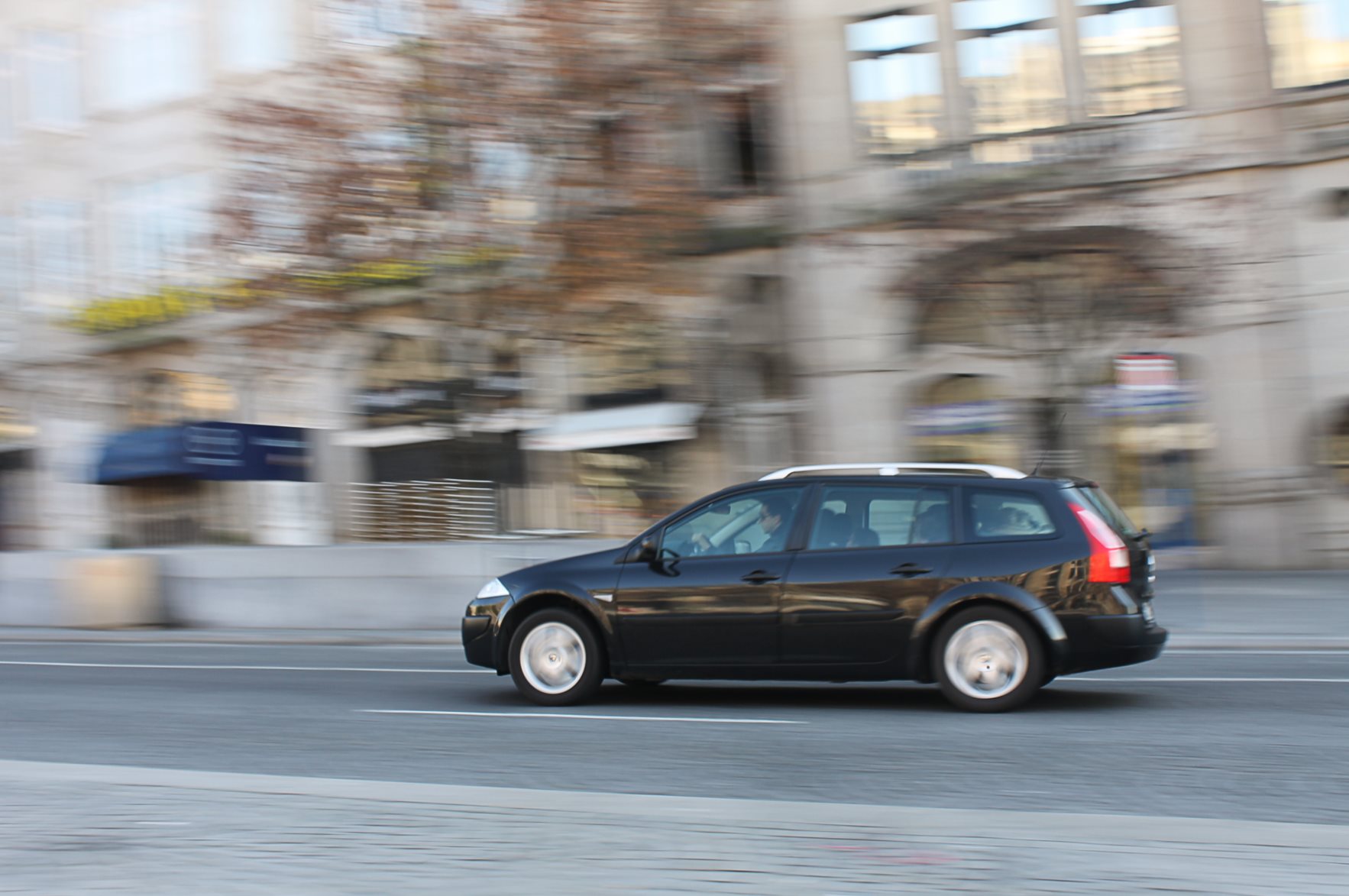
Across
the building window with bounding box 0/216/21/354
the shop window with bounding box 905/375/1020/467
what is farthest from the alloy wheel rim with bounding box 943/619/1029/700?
the building window with bounding box 0/216/21/354

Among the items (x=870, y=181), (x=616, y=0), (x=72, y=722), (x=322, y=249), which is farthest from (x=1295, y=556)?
(x=72, y=722)

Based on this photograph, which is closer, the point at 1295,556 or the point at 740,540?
the point at 740,540

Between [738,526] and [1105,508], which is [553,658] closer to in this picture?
[738,526]

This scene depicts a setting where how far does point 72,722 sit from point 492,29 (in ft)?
33.6

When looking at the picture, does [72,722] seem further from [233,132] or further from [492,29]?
[233,132]

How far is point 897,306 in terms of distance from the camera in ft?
75.5

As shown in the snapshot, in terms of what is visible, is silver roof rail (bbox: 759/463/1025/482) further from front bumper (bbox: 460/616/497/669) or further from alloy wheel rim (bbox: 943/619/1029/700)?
front bumper (bbox: 460/616/497/669)

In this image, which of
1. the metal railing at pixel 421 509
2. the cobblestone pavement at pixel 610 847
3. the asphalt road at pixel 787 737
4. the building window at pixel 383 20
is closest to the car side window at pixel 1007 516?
the asphalt road at pixel 787 737

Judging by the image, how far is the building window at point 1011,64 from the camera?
22.3 meters

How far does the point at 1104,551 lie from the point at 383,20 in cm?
1262

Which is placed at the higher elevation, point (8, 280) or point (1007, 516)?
point (8, 280)

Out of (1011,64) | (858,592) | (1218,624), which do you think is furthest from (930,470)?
(1011,64)

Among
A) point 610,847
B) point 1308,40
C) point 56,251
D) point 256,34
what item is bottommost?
point 610,847

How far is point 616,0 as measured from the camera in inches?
696
